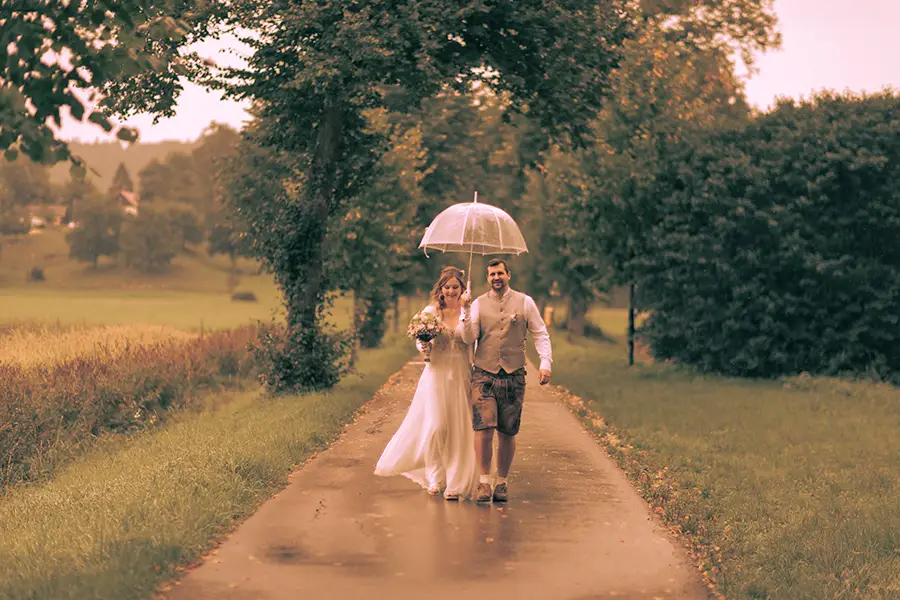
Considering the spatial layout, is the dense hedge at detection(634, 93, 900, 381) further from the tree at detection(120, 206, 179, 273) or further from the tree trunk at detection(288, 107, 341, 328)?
the tree at detection(120, 206, 179, 273)

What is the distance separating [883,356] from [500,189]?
3115 centimetres

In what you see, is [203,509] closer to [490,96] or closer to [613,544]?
[613,544]

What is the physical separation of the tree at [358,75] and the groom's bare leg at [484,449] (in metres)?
8.48

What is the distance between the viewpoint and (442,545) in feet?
26.6

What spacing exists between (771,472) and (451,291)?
15.0 feet

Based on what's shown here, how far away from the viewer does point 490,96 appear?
4538cm

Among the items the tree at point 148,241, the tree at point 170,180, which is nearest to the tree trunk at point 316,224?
the tree at point 148,241

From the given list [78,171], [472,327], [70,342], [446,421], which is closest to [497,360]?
[472,327]

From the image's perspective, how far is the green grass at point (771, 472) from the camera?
25.8 ft

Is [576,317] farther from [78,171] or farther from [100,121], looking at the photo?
[100,121]

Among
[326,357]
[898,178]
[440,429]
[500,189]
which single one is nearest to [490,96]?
[500,189]

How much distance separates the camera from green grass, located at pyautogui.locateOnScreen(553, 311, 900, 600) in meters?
7.86

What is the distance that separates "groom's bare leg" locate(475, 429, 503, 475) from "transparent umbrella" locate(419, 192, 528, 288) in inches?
67.0

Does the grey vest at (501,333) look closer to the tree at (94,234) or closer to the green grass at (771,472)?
the green grass at (771,472)
